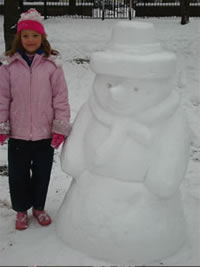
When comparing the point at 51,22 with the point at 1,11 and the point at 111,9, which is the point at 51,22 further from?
the point at 111,9

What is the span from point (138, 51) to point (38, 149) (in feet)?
3.49

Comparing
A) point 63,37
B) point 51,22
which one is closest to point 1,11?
point 51,22

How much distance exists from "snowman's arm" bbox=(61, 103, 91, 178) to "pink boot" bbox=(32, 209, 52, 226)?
1.98 ft

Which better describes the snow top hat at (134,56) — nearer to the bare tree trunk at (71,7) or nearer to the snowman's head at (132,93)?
the snowman's head at (132,93)

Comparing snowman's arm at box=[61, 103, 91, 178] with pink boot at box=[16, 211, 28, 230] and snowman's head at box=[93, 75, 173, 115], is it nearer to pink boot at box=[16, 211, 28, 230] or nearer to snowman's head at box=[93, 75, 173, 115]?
snowman's head at box=[93, 75, 173, 115]

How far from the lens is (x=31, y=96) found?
295 centimetres

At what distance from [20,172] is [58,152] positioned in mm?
2180

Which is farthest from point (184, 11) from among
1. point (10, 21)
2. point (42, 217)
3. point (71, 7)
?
point (42, 217)

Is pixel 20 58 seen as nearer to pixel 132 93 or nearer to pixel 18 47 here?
pixel 18 47

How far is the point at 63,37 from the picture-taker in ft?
34.7

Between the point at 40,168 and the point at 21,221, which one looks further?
the point at 21,221

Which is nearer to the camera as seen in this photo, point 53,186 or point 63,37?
point 53,186

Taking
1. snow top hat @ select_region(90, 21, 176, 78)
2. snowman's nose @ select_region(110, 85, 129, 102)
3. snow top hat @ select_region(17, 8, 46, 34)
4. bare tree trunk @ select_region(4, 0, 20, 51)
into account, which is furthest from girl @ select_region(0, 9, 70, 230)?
bare tree trunk @ select_region(4, 0, 20, 51)

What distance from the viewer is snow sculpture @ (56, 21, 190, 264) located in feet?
8.66
